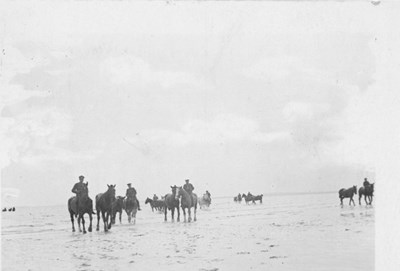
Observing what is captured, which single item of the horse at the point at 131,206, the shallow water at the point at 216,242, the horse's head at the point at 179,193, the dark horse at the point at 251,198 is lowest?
the shallow water at the point at 216,242

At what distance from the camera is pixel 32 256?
7227mm

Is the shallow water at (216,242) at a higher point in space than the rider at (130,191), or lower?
lower

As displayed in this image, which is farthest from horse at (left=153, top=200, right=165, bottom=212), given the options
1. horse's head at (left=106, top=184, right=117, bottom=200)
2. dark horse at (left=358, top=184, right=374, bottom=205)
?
dark horse at (left=358, top=184, right=374, bottom=205)

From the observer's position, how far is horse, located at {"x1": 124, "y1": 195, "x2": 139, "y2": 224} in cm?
821

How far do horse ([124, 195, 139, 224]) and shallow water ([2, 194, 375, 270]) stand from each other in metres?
0.21

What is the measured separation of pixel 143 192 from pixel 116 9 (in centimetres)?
271

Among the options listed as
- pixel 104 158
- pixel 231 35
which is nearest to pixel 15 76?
pixel 104 158

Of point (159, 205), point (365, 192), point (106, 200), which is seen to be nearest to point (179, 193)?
point (159, 205)

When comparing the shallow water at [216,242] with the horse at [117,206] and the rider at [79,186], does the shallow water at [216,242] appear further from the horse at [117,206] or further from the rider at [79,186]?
the rider at [79,186]

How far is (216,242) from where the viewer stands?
7.53 meters

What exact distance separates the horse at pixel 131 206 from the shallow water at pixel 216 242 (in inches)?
8.2

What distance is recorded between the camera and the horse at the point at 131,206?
323 inches

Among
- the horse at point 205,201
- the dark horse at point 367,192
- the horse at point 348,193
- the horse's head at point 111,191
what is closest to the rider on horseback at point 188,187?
the horse at point 205,201

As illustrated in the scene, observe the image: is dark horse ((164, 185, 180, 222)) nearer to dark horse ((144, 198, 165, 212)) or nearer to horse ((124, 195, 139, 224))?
dark horse ((144, 198, 165, 212))
